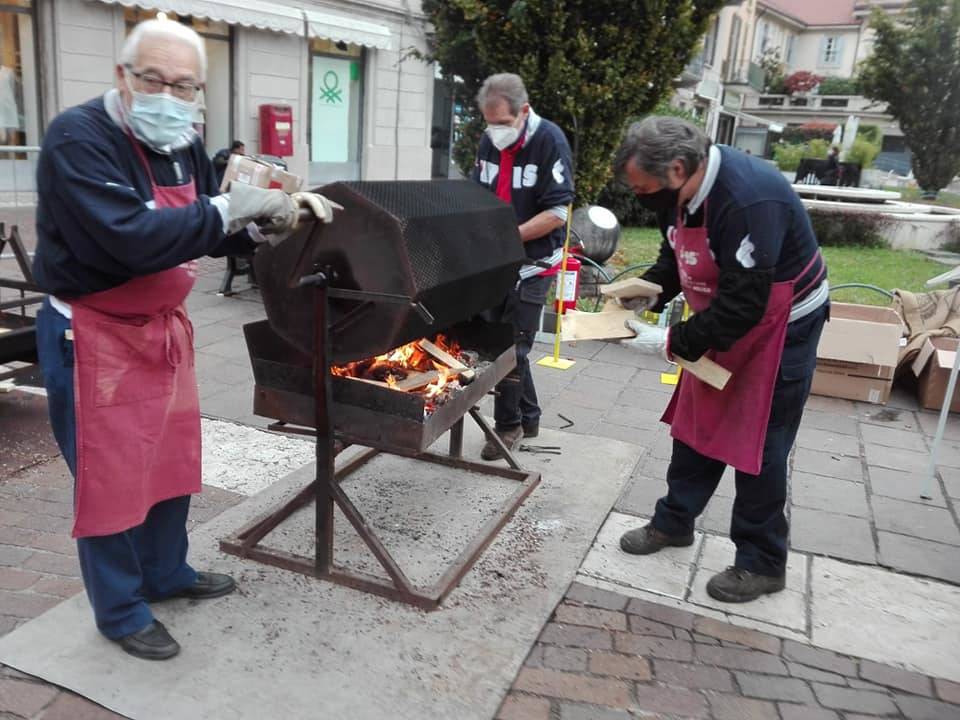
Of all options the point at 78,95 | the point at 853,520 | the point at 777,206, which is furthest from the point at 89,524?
the point at 78,95

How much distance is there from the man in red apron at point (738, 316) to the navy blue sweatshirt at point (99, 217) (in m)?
1.50

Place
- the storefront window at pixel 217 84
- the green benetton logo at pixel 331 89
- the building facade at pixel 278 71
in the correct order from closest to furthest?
the building facade at pixel 278 71
the storefront window at pixel 217 84
the green benetton logo at pixel 331 89

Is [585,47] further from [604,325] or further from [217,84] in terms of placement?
[217,84]

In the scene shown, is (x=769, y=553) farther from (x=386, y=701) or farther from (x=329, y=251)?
(x=329, y=251)

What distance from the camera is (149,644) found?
262cm

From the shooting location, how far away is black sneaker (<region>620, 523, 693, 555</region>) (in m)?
3.49

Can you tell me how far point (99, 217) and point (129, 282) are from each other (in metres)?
0.28

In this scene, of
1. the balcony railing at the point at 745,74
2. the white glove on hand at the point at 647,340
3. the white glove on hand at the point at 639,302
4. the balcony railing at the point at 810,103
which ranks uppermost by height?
the balcony railing at the point at 745,74

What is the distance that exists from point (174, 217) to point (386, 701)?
1567 mm

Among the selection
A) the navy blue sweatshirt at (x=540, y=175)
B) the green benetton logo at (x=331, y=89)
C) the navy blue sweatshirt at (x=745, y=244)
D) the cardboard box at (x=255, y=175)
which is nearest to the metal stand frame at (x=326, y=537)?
the cardboard box at (x=255, y=175)

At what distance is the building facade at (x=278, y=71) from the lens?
11.6 m

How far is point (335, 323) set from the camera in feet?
9.55

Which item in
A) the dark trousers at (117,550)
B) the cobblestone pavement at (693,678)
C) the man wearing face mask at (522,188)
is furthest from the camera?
the man wearing face mask at (522,188)

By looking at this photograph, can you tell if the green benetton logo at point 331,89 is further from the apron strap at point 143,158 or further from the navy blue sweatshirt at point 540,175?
the apron strap at point 143,158
